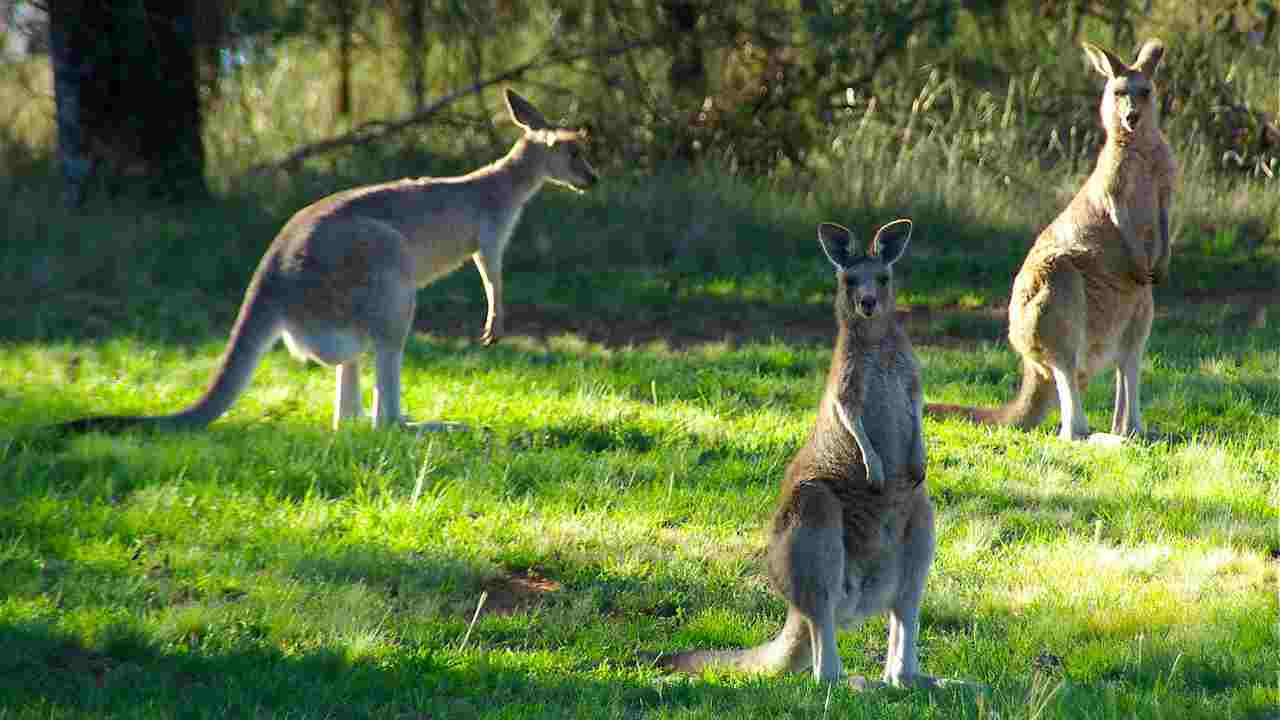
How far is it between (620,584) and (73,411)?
9.42 ft

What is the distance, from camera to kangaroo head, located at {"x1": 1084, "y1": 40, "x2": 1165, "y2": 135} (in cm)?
686

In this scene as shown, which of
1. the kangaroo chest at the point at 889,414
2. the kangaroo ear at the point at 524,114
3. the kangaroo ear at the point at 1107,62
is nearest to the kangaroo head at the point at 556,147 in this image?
the kangaroo ear at the point at 524,114

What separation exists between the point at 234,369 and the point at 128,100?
5.39m

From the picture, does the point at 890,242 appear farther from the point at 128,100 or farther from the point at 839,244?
the point at 128,100

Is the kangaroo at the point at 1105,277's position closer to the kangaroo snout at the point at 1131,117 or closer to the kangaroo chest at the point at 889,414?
the kangaroo snout at the point at 1131,117

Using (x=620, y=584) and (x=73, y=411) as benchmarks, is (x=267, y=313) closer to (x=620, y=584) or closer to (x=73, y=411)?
(x=73, y=411)

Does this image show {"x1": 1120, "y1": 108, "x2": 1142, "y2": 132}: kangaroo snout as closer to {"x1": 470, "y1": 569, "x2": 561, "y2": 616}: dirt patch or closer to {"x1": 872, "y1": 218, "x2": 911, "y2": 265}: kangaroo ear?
{"x1": 872, "y1": 218, "x2": 911, "y2": 265}: kangaroo ear

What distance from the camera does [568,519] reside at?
18.5ft

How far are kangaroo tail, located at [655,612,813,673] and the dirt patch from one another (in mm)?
687

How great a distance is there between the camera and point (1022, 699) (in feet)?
13.0

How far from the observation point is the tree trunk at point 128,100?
35.1ft

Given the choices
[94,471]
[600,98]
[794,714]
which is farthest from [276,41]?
[794,714]

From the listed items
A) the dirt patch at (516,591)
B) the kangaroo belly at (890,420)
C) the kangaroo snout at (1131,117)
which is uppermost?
the kangaroo snout at (1131,117)

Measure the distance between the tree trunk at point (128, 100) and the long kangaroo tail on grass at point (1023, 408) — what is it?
20.0ft
